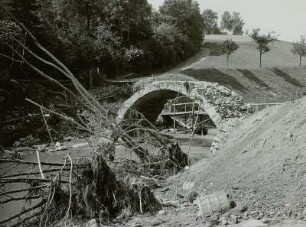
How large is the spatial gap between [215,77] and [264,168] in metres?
28.9

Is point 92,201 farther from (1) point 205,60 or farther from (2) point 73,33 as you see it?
(1) point 205,60

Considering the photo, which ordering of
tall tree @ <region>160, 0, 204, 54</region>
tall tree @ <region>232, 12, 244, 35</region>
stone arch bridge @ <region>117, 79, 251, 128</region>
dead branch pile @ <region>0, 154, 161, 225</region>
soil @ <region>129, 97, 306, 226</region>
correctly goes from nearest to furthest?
soil @ <region>129, 97, 306, 226</region> → dead branch pile @ <region>0, 154, 161, 225</region> → stone arch bridge @ <region>117, 79, 251, 128</region> → tall tree @ <region>160, 0, 204, 54</region> → tall tree @ <region>232, 12, 244, 35</region>

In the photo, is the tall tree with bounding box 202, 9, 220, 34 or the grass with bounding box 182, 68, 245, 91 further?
the tall tree with bounding box 202, 9, 220, 34

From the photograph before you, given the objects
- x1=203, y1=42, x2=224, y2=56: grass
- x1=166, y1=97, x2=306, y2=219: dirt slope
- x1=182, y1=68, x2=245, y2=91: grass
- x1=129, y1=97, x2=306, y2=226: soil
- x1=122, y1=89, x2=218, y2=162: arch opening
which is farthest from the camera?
x1=203, y1=42, x2=224, y2=56: grass

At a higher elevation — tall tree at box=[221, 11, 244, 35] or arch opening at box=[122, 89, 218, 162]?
tall tree at box=[221, 11, 244, 35]

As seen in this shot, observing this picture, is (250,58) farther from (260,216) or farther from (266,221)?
(266,221)

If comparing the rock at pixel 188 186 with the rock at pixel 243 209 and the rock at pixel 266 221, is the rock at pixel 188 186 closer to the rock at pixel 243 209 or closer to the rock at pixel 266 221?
the rock at pixel 243 209

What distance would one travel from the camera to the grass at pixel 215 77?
3744 centimetres

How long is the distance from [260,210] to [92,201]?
3078mm

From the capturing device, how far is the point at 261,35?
4472 cm

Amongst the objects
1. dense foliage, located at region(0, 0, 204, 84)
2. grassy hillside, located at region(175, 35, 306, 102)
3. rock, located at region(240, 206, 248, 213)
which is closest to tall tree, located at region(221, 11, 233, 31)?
grassy hillside, located at region(175, 35, 306, 102)

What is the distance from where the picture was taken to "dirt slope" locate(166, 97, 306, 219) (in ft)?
28.2

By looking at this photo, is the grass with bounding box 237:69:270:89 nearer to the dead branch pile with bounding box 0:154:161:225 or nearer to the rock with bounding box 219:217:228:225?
the dead branch pile with bounding box 0:154:161:225

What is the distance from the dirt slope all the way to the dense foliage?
17.5 meters
